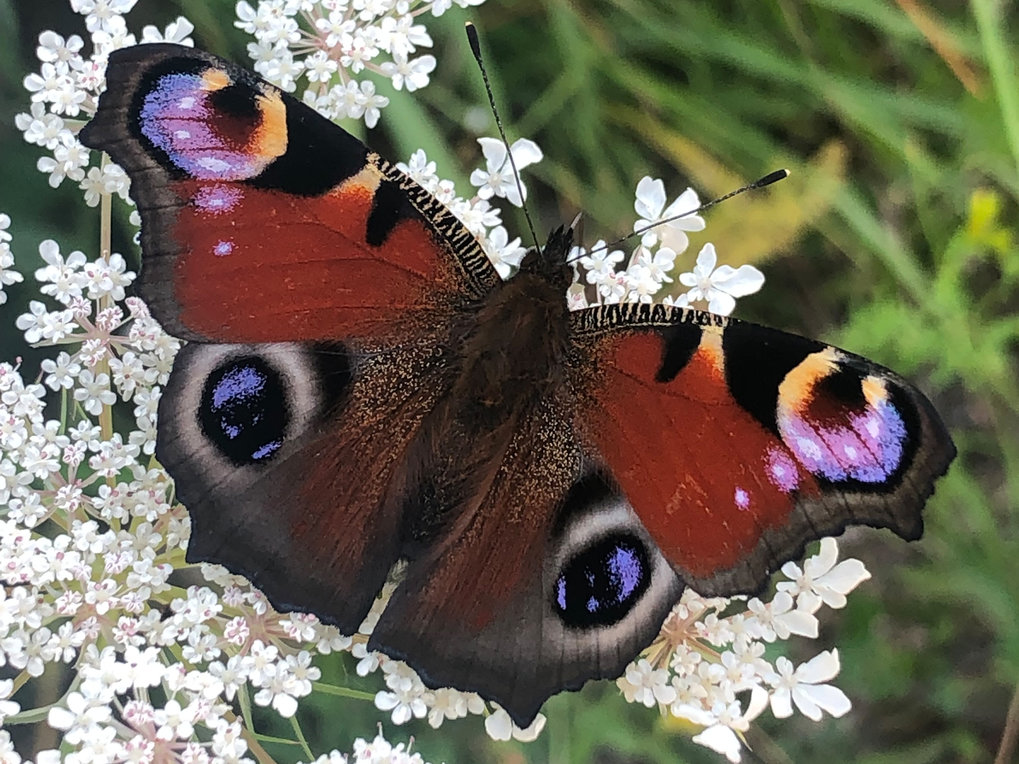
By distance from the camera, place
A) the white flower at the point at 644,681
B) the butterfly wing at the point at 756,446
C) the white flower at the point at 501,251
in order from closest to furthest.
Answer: the butterfly wing at the point at 756,446 → the white flower at the point at 644,681 → the white flower at the point at 501,251

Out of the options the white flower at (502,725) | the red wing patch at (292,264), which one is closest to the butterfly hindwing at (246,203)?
the red wing patch at (292,264)

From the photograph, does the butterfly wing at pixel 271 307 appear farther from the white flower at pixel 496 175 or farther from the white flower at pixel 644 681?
the white flower at pixel 644 681

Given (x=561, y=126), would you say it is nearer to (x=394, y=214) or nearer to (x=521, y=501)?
(x=394, y=214)

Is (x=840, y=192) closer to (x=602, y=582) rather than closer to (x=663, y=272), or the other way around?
(x=663, y=272)

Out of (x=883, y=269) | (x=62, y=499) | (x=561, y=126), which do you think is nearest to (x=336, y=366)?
(x=62, y=499)

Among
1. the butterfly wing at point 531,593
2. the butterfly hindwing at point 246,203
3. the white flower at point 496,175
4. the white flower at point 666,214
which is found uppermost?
the butterfly hindwing at point 246,203

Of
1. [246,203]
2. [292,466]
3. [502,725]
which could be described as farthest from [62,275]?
[502,725]

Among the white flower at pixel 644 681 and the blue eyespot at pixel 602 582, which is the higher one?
the blue eyespot at pixel 602 582
